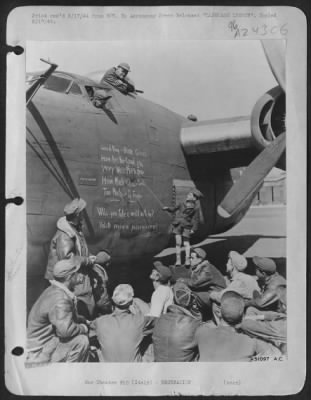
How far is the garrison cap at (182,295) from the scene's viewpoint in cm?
91

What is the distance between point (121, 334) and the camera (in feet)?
2.98

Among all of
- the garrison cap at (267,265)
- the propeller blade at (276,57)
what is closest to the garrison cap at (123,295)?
the garrison cap at (267,265)

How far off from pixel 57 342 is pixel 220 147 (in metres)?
0.46

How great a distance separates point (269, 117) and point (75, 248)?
413mm

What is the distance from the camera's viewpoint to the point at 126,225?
35.9 inches

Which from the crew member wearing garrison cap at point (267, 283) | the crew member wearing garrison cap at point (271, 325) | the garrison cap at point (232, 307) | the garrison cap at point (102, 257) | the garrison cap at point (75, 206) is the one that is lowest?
the crew member wearing garrison cap at point (271, 325)

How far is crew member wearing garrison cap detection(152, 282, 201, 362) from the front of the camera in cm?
91

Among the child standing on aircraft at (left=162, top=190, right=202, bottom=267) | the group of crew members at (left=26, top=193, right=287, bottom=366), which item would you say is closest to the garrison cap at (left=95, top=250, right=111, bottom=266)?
the group of crew members at (left=26, top=193, right=287, bottom=366)

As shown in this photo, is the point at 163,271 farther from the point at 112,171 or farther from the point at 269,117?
the point at 269,117

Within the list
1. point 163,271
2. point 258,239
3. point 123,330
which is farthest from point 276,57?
point 123,330

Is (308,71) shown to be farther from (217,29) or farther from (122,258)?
(122,258)

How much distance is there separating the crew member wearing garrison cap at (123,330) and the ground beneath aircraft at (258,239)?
0.34 feet

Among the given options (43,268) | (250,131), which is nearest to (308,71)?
(250,131)

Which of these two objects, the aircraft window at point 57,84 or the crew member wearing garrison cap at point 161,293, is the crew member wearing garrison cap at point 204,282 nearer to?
the crew member wearing garrison cap at point 161,293
